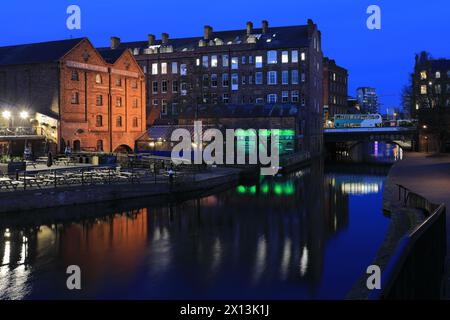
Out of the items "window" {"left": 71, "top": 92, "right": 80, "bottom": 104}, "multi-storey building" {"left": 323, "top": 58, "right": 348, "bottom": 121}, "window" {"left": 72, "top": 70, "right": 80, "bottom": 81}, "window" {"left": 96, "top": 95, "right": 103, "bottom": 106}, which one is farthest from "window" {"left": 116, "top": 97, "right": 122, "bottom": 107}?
"multi-storey building" {"left": 323, "top": 58, "right": 348, "bottom": 121}

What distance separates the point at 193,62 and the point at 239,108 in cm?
1633

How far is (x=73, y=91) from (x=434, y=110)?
153 ft

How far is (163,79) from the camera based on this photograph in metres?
85.4

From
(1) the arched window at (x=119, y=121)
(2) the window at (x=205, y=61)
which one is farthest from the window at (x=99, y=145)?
(2) the window at (x=205, y=61)

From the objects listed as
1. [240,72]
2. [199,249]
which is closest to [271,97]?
[240,72]

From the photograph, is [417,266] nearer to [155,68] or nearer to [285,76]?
[285,76]

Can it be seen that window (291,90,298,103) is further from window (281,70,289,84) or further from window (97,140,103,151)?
window (97,140,103,151)

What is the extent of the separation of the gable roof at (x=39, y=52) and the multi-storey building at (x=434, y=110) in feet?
151

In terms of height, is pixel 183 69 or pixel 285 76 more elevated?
pixel 183 69

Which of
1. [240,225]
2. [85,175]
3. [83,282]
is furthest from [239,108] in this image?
[83,282]

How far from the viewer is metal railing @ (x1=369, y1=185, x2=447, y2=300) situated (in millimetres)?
7355

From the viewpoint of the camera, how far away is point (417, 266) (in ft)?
30.6

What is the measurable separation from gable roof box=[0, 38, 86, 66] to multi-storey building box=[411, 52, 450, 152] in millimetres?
45980
